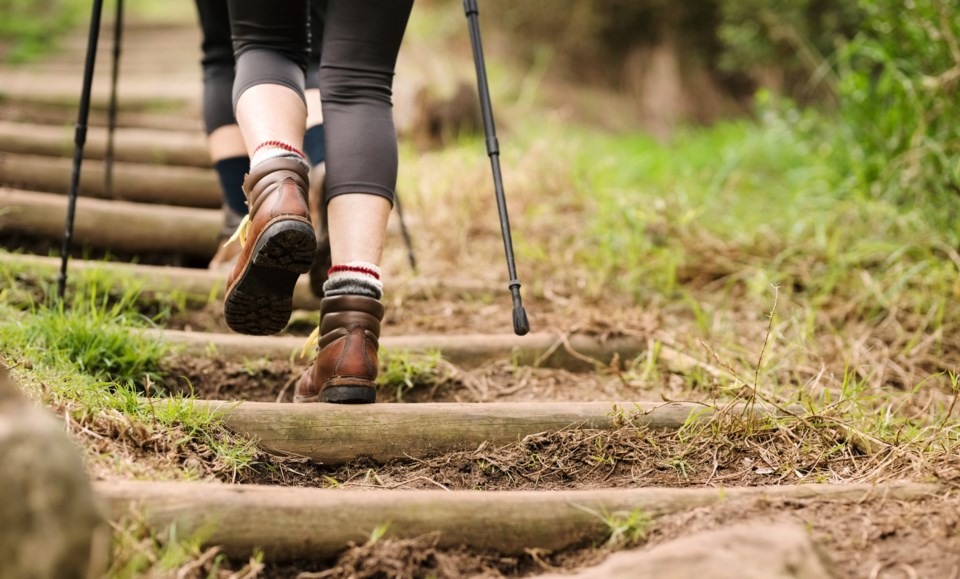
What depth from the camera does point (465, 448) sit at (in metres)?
1.56

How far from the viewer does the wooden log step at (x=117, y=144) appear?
3234 mm

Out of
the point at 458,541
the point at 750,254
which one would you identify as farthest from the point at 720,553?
the point at 750,254

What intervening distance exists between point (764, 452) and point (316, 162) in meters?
1.39

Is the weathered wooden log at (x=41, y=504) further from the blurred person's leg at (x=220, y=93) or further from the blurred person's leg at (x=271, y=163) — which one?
the blurred person's leg at (x=220, y=93)

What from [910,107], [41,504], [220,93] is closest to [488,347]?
[220,93]

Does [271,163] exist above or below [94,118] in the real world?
below

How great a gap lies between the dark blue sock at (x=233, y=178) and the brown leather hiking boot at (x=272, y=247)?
2.13ft

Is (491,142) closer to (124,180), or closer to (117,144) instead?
(124,180)

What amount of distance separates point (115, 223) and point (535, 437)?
1.78 m

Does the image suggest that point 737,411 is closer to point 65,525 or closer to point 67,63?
point 65,525

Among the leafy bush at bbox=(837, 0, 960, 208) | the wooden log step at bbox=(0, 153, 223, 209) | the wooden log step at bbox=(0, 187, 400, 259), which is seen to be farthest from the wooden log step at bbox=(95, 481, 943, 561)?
the wooden log step at bbox=(0, 153, 223, 209)

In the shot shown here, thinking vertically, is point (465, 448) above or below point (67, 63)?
below

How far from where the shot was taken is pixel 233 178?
2.18 meters

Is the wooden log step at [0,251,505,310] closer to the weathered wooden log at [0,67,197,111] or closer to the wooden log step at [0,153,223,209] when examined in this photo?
the wooden log step at [0,153,223,209]
